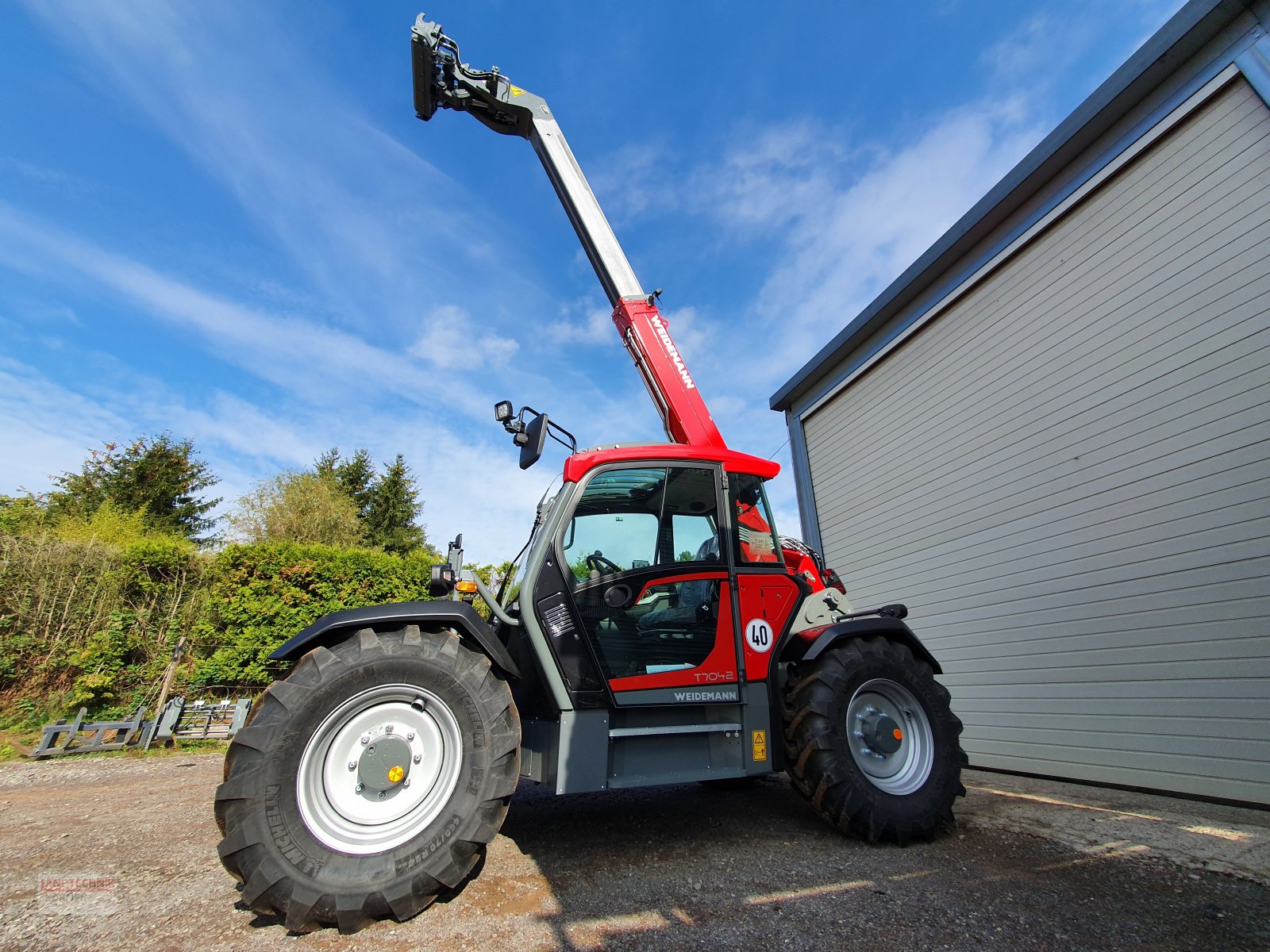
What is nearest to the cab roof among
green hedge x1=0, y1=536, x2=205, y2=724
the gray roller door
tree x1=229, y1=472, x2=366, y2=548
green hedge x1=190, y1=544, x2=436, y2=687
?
the gray roller door

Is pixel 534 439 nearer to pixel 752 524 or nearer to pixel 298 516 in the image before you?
pixel 752 524

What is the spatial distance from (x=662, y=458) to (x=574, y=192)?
3.26 metres

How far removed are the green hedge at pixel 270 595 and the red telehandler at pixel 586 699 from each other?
5.94 metres

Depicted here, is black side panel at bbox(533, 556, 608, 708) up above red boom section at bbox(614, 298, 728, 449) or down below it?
below

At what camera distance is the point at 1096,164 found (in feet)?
17.3

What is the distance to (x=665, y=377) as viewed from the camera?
15.5ft

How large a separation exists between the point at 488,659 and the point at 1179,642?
5.34m

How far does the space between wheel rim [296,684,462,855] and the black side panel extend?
0.62 meters

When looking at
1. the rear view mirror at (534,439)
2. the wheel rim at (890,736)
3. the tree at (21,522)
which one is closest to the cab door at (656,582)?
the rear view mirror at (534,439)

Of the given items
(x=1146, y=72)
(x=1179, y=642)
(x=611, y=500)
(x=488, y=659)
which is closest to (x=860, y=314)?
(x=1146, y=72)

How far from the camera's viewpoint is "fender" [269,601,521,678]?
258 cm

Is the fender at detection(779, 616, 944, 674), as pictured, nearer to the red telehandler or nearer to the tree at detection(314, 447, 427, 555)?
the red telehandler

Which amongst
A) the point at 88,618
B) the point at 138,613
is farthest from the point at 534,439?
the point at 88,618

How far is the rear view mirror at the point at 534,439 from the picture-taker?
11.3 ft
